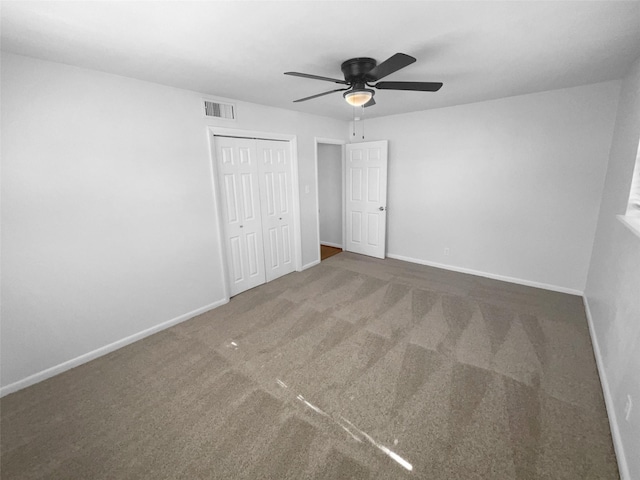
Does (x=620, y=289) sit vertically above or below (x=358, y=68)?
below

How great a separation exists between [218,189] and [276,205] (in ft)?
3.17

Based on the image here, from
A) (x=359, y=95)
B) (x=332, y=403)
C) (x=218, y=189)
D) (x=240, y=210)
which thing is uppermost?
(x=359, y=95)

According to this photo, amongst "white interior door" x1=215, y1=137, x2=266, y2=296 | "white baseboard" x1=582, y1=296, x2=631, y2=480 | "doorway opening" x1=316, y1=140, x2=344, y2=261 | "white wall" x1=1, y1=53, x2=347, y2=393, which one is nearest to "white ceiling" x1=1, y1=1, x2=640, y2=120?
"white wall" x1=1, y1=53, x2=347, y2=393

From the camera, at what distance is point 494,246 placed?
402 cm

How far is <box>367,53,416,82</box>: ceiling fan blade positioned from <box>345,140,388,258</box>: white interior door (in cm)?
263

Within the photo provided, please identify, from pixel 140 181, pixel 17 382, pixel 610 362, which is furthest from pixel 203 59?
pixel 610 362

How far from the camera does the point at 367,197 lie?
504 centimetres

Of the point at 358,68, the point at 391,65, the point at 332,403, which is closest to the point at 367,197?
the point at 358,68

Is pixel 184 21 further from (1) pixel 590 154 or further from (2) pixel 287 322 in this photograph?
(1) pixel 590 154

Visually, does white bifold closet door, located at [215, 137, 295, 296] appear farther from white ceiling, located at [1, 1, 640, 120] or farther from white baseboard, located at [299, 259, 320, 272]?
white ceiling, located at [1, 1, 640, 120]

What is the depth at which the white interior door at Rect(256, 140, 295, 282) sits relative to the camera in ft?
12.7

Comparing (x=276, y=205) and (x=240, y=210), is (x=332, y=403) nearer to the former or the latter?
(x=240, y=210)

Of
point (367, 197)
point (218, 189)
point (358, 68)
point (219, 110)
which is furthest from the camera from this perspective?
point (367, 197)

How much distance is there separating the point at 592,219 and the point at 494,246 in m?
1.06
